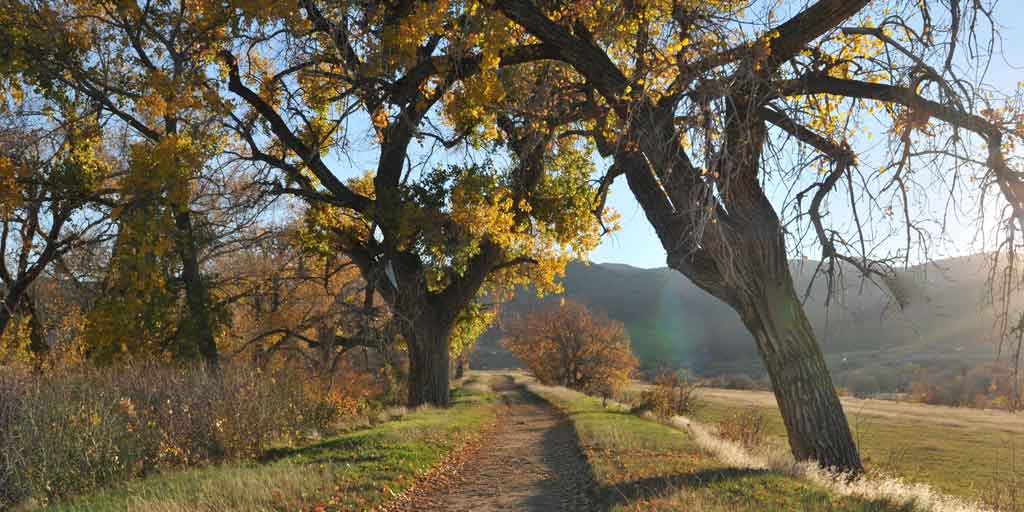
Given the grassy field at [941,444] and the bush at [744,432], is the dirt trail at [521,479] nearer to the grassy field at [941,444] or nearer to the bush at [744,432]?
the bush at [744,432]

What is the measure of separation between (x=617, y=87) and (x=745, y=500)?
17.8ft

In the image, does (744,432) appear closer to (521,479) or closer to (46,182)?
(521,479)

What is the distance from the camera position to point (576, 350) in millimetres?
53156

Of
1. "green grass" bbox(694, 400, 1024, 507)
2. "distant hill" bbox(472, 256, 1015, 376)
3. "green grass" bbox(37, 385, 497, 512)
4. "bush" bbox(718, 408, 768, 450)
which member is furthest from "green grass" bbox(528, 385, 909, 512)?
"green grass" bbox(694, 400, 1024, 507)

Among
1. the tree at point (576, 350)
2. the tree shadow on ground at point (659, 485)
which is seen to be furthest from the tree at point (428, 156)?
the tree at point (576, 350)

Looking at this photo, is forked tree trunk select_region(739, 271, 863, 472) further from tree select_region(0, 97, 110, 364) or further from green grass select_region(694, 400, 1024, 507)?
tree select_region(0, 97, 110, 364)

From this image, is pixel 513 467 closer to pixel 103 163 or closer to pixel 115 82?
pixel 115 82

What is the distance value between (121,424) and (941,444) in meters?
28.5

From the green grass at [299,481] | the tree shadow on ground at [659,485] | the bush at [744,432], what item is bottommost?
the bush at [744,432]

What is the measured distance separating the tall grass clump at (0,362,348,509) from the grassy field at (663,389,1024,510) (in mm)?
11785

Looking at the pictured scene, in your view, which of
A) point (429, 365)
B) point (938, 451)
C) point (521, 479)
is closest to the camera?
point (521, 479)

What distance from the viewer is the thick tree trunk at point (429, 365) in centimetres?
1972

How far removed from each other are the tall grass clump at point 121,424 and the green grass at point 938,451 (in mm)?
11694

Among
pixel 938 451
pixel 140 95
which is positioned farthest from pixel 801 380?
pixel 938 451
